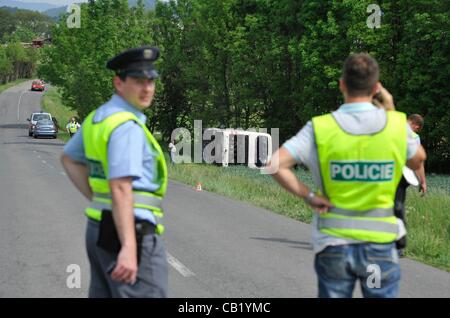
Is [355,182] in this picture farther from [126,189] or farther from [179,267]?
[179,267]

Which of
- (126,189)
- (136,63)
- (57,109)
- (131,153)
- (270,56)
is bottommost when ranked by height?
(57,109)

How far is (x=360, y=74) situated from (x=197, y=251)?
21.6ft

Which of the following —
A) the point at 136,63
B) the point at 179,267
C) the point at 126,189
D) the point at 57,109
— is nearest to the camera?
the point at 126,189

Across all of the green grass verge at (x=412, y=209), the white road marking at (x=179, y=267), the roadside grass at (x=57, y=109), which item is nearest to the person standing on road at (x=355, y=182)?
the white road marking at (x=179, y=267)

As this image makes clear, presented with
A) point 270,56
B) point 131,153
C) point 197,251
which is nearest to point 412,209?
point 197,251

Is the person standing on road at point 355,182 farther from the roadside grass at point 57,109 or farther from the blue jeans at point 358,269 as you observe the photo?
the roadside grass at point 57,109

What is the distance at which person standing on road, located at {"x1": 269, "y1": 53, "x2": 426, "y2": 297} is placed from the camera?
364 cm

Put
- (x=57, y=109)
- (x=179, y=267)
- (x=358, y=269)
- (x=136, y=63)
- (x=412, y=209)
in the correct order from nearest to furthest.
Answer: (x=358, y=269) → (x=136, y=63) → (x=179, y=267) → (x=412, y=209) → (x=57, y=109)

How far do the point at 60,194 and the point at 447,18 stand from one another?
26.4m

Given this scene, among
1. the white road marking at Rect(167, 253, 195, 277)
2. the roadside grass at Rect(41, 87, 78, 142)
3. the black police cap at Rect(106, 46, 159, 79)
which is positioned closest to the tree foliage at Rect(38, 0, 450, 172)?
the roadside grass at Rect(41, 87, 78, 142)

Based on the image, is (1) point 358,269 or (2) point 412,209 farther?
(2) point 412,209

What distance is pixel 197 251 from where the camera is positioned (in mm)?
9945

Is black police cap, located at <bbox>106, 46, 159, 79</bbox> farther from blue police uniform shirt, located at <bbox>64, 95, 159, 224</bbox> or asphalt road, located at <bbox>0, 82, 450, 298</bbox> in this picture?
asphalt road, located at <bbox>0, 82, 450, 298</bbox>

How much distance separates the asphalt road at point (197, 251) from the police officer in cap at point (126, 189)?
141 inches
